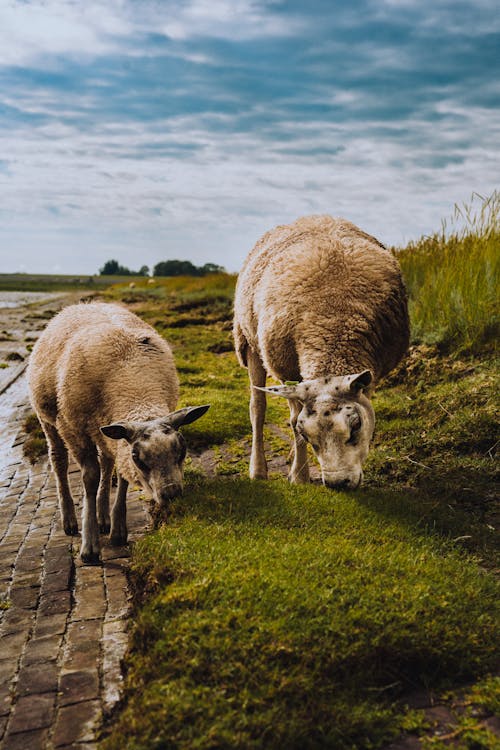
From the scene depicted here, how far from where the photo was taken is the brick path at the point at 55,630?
3624 mm

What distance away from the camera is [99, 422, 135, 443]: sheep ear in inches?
199

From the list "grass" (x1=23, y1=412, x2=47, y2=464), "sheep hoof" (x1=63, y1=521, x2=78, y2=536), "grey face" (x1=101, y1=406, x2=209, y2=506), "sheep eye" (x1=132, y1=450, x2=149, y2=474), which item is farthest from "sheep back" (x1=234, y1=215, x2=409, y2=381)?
"grass" (x1=23, y1=412, x2=47, y2=464)

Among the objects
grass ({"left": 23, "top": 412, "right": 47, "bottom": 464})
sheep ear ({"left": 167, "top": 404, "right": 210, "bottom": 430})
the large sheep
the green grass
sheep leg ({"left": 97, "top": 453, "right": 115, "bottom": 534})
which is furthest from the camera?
grass ({"left": 23, "top": 412, "right": 47, "bottom": 464})

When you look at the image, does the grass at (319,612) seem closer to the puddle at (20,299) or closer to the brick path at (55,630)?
the brick path at (55,630)

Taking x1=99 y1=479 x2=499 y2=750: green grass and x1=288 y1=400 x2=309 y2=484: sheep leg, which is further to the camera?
x1=288 y1=400 x2=309 y2=484: sheep leg

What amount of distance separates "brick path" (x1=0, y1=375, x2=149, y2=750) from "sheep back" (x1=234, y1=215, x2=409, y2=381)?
252 cm

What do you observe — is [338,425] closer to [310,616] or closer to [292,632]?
[310,616]

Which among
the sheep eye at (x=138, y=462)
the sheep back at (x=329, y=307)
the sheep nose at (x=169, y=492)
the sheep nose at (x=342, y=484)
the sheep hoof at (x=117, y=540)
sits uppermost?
the sheep back at (x=329, y=307)

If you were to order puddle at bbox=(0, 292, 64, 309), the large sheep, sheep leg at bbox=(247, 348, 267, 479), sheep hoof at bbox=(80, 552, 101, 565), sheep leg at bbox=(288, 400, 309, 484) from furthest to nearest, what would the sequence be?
puddle at bbox=(0, 292, 64, 309)
sheep leg at bbox=(247, 348, 267, 479)
sheep leg at bbox=(288, 400, 309, 484)
sheep hoof at bbox=(80, 552, 101, 565)
the large sheep

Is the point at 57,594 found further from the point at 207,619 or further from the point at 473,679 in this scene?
the point at 473,679

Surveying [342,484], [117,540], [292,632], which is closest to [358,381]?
[342,484]

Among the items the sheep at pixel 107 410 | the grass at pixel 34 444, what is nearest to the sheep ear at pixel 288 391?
the sheep at pixel 107 410

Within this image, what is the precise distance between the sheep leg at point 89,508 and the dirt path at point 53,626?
0.47 feet

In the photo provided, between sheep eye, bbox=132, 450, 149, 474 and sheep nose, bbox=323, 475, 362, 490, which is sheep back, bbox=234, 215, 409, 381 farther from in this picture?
sheep eye, bbox=132, 450, 149, 474
